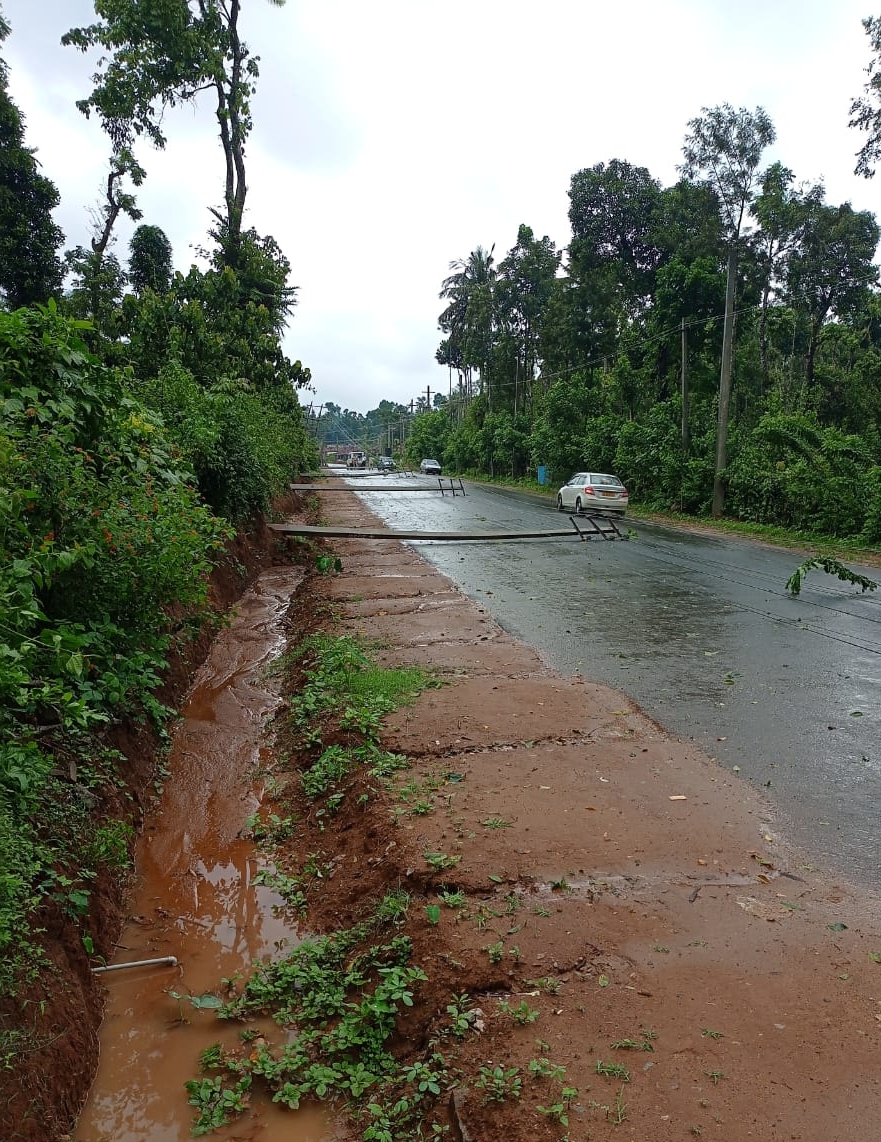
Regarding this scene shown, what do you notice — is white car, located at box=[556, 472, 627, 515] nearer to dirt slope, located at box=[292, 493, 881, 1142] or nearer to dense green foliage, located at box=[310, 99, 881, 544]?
dense green foliage, located at box=[310, 99, 881, 544]

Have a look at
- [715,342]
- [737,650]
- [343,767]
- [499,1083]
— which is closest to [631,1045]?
[499,1083]

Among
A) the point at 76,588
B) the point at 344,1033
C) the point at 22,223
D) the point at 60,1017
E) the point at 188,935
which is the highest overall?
the point at 22,223

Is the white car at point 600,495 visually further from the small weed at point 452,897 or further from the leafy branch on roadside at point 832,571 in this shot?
the small weed at point 452,897

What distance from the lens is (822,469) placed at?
742 inches

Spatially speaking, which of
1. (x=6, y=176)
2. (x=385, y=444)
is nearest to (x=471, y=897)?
(x=6, y=176)

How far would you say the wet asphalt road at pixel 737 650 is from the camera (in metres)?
4.91

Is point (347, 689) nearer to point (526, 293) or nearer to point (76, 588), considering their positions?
point (76, 588)

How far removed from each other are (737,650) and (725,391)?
52.6 feet

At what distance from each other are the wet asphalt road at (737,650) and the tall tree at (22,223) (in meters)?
18.1

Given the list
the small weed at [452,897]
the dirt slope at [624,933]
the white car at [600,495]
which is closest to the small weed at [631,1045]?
the dirt slope at [624,933]

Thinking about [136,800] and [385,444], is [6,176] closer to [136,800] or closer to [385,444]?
[136,800]

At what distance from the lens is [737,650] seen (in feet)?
27.0

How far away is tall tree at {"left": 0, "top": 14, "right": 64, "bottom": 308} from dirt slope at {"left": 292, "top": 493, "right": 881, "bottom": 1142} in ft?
82.1

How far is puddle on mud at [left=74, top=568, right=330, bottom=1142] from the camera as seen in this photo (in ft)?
9.01
